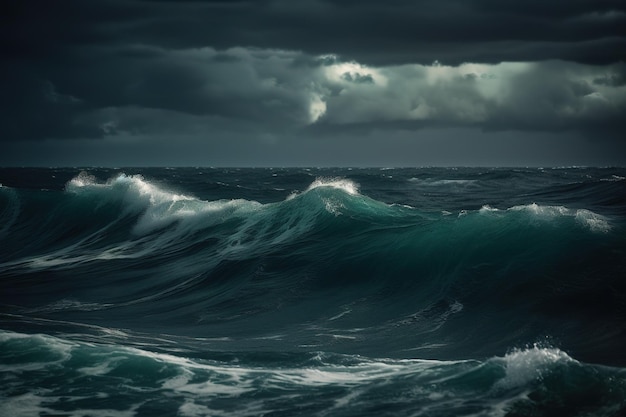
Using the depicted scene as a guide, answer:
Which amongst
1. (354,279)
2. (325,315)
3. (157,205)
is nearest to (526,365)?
(325,315)

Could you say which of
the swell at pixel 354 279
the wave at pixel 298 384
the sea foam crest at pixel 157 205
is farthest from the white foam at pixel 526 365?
the sea foam crest at pixel 157 205

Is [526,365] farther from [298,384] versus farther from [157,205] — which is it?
[157,205]

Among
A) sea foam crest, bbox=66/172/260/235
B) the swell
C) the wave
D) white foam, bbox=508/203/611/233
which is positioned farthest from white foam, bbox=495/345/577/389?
sea foam crest, bbox=66/172/260/235

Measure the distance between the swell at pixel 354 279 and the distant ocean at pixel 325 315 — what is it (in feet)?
0.22

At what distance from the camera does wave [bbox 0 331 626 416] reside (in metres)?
8.47

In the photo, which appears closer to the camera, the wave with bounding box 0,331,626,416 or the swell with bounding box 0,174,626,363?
the wave with bounding box 0,331,626,416

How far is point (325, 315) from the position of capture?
15.7 metres

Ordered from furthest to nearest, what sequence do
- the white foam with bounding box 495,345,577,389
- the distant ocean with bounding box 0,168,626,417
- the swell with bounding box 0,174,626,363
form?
the swell with bounding box 0,174,626,363 → the distant ocean with bounding box 0,168,626,417 → the white foam with bounding box 495,345,577,389

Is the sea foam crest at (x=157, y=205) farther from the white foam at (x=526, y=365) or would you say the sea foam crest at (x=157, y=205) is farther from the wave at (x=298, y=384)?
the white foam at (x=526, y=365)

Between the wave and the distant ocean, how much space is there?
0.03 metres

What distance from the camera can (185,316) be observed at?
16.4 meters

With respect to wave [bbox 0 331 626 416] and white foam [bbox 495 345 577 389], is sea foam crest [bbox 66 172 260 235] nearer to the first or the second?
wave [bbox 0 331 626 416]

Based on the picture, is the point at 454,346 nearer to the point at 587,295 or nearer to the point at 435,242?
the point at 587,295

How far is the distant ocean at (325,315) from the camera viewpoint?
9052 millimetres
